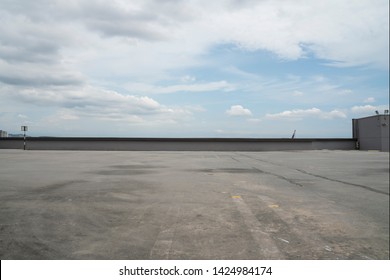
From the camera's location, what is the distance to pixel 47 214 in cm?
570

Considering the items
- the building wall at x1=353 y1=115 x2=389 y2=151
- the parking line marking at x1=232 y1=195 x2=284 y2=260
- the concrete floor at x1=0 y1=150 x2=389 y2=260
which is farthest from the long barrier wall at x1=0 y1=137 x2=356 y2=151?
the parking line marking at x1=232 y1=195 x2=284 y2=260

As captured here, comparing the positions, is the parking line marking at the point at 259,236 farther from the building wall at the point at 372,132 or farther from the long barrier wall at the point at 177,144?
the building wall at the point at 372,132

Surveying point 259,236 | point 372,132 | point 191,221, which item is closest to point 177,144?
point 372,132

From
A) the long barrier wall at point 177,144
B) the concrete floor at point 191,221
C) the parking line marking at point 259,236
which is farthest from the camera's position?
the long barrier wall at point 177,144

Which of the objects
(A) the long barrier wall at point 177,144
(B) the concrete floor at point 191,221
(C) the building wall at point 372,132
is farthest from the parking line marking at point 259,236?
(C) the building wall at point 372,132

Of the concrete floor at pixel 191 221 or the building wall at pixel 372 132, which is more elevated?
the building wall at pixel 372 132

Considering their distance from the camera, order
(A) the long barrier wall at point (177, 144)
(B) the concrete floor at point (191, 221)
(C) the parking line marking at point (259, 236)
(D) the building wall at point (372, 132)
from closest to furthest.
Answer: (C) the parking line marking at point (259, 236) → (B) the concrete floor at point (191, 221) → (A) the long barrier wall at point (177, 144) → (D) the building wall at point (372, 132)

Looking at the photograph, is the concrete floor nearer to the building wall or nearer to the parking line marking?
the parking line marking

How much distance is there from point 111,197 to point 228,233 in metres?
3.68

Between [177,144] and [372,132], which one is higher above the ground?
[372,132]

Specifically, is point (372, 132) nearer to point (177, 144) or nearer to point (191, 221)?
point (177, 144)

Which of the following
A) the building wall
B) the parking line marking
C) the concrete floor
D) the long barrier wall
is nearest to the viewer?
the parking line marking

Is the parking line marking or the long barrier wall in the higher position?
the long barrier wall

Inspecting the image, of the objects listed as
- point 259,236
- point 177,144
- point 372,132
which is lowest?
point 259,236
